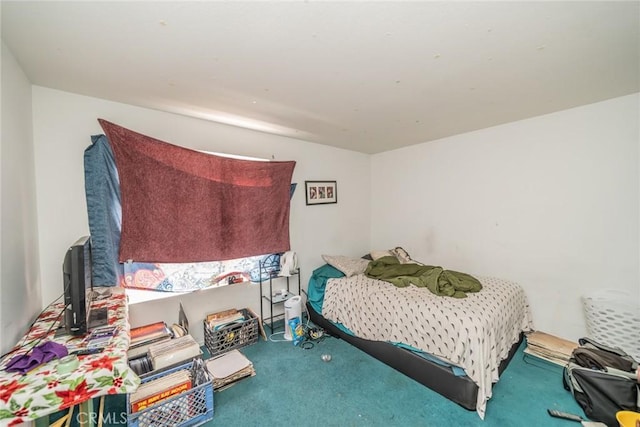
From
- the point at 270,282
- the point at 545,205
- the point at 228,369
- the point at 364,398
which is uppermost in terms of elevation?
the point at 545,205

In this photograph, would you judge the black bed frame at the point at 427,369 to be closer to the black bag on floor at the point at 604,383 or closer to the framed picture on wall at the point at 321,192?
the black bag on floor at the point at 604,383

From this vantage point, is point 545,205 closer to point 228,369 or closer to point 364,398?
point 364,398

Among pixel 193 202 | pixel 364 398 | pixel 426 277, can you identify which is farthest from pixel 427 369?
pixel 193 202

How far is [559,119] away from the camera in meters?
2.43

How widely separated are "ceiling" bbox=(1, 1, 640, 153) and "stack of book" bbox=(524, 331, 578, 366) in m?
2.19

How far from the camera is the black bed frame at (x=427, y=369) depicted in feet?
5.81

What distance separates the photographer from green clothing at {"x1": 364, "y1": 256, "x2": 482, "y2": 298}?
234 centimetres

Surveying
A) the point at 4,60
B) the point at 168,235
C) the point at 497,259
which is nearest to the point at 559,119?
the point at 497,259

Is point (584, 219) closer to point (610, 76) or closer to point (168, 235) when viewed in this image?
point (610, 76)

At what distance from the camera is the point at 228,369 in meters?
2.09

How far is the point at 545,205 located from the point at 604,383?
5.12 ft

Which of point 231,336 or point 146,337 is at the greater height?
point 146,337

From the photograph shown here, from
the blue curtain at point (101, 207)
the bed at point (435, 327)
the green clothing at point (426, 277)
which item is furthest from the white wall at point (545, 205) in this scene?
the blue curtain at point (101, 207)

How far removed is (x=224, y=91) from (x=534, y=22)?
1.86m
